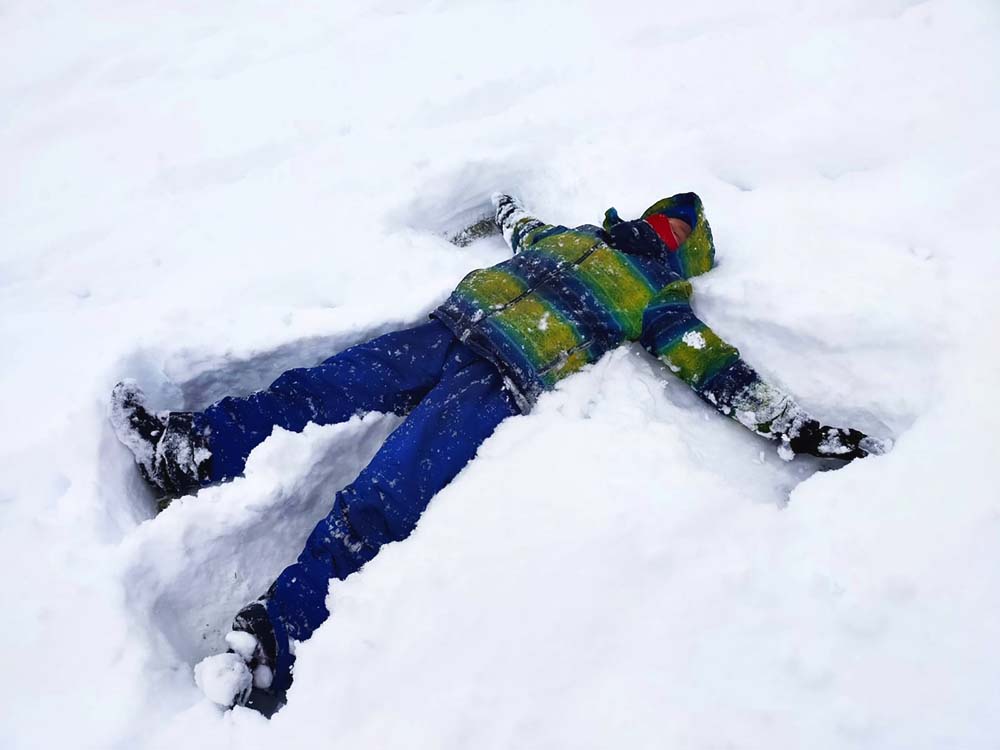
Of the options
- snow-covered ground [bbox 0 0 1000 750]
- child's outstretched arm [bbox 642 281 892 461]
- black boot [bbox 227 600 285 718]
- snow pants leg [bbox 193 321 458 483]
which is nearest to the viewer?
snow-covered ground [bbox 0 0 1000 750]

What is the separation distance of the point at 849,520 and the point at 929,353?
0.74 meters

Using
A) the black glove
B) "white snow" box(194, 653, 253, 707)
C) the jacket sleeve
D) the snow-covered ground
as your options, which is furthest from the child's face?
"white snow" box(194, 653, 253, 707)

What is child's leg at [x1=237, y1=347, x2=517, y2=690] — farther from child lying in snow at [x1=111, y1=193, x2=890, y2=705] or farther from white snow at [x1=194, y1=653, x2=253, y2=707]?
white snow at [x1=194, y1=653, x2=253, y2=707]

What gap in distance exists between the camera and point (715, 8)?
11.7 ft

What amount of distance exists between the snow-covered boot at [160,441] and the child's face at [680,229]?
1.68m

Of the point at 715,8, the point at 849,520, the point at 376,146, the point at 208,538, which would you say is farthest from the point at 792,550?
the point at 715,8

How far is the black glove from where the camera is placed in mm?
1906

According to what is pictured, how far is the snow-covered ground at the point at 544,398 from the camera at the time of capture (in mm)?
1416

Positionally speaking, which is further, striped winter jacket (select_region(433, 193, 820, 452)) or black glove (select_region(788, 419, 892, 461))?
striped winter jacket (select_region(433, 193, 820, 452))

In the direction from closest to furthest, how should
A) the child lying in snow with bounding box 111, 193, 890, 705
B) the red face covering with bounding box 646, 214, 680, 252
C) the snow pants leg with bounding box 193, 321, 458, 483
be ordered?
1. the child lying in snow with bounding box 111, 193, 890, 705
2. the snow pants leg with bounding box 193, 321, 458, 483
3. the red face covering with bounding box 646, 214, 680, 252

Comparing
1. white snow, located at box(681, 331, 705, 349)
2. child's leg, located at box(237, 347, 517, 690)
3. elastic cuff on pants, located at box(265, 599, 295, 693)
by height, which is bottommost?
elastic cuff on pants, located at box(265, 599, 295, 693)

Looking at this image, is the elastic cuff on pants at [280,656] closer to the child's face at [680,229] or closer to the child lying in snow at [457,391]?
the child lying in snow at [457,391]

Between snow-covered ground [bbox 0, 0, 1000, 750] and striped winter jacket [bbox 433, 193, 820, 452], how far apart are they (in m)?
0.11

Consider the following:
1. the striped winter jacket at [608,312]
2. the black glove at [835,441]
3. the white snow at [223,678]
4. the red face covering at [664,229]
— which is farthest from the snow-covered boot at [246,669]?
the red face covering at [664,229]
